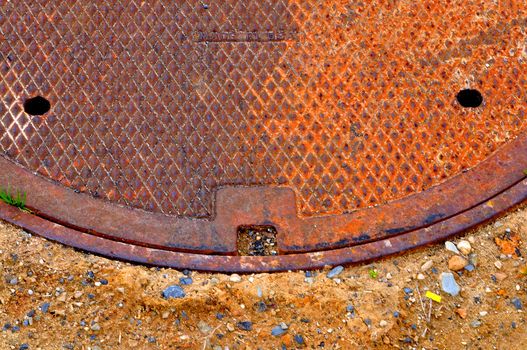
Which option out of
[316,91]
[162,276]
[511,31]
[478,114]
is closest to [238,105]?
[316,91]

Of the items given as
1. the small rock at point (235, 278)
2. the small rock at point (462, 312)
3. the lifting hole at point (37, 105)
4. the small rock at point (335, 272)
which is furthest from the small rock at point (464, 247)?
the lifting hole at point (37, 105)

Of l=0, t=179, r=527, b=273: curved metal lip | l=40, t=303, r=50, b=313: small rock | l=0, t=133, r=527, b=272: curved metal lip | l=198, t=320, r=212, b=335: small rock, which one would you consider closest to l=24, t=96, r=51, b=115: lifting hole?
l=0, t=133, r=527, b=272: curved metal lip

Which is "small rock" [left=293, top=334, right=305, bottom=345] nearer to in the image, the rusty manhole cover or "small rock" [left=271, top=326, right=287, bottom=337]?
"small rock" [left=271, top=326, right=287, bottom=337]

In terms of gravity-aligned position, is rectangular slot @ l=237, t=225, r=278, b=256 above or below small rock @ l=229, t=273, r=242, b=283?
above

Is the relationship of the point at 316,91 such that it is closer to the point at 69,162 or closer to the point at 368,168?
the point at 368,168

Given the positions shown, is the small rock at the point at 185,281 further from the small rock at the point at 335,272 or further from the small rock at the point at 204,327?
the small rock at the point at 335,272

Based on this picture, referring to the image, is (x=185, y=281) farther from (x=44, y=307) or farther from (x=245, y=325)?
(x=44, y=307)

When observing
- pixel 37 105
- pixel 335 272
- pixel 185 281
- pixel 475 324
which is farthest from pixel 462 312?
pixel 37 105
